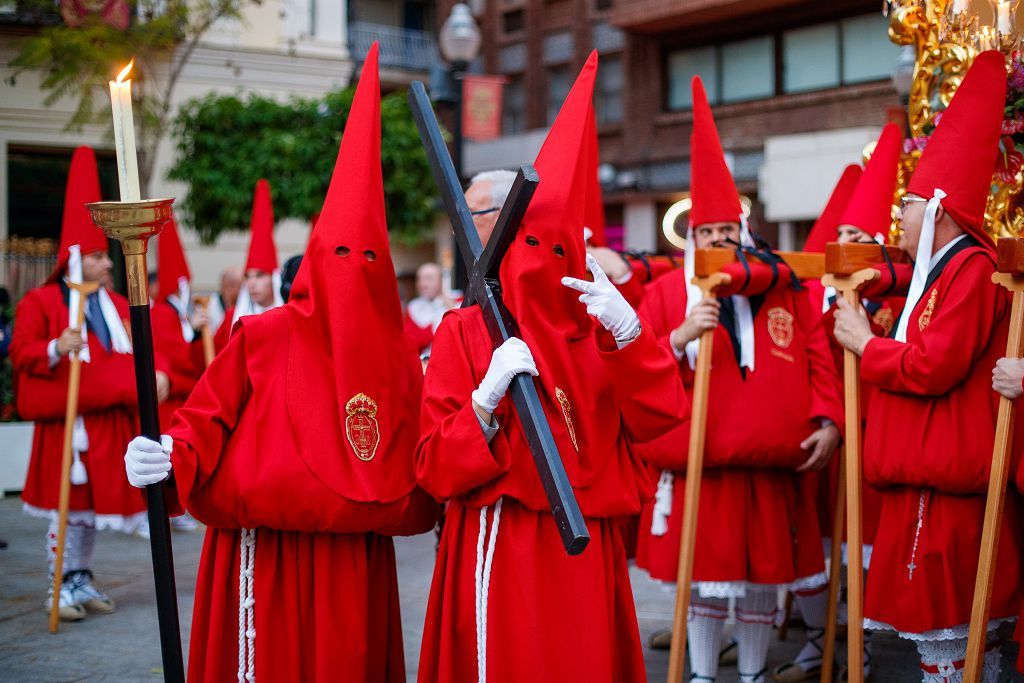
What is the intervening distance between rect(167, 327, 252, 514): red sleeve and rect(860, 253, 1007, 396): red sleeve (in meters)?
2.31

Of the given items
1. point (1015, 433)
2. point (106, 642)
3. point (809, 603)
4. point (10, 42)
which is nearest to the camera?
point (1015, 433)

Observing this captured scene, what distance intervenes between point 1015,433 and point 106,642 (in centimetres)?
464

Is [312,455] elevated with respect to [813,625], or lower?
elevated

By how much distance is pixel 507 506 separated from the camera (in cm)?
320

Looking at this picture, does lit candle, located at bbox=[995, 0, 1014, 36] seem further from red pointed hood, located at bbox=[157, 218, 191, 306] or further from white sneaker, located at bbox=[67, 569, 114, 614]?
white sneaker, located at bbox=[67, 569, 114, 614]

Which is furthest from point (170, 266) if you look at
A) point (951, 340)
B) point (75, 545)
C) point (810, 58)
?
point (810, 58)

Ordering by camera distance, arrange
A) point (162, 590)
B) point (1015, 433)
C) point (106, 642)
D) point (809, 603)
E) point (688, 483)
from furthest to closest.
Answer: point (106, 642) → point (809, 603) → point (688, 483) → point (1015, 433) → point (162, 590)

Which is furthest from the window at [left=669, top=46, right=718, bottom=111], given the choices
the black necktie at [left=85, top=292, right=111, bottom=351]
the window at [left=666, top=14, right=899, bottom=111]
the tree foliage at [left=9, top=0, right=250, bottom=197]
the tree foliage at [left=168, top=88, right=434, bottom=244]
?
the black necktie at [left=85, top=292, right=111, bottom=351]

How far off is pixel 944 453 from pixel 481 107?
47.0 ft

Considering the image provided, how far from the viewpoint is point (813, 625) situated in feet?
18.0

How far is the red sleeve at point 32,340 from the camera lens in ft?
20.9

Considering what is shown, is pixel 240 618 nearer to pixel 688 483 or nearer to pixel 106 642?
pixel 688 483

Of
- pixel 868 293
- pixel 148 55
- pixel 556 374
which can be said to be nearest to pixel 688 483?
pixel 868 293

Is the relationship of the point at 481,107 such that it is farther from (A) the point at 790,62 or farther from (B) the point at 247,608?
(B) the point at 247,608
